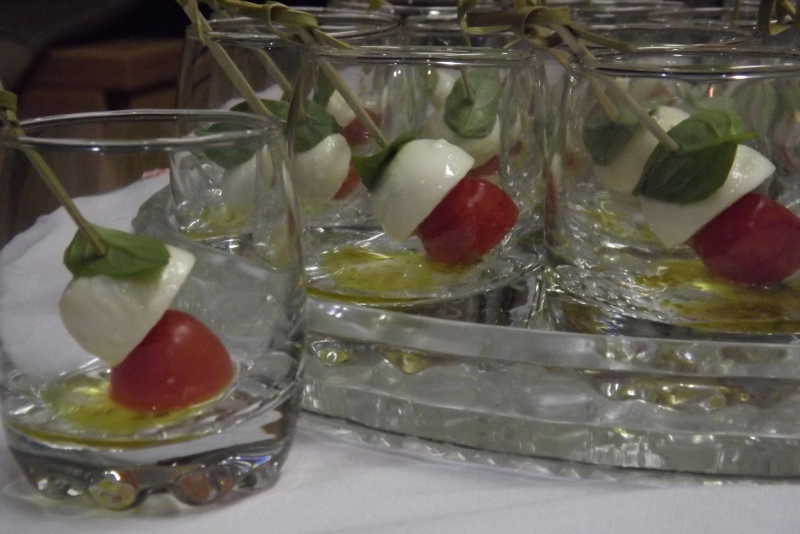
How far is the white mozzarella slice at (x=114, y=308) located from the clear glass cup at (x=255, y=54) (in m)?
0.29

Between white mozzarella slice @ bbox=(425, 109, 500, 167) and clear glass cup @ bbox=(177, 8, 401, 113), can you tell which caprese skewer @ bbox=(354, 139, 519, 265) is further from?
Result: clear glass cup @ bbox=(177, 8, 401, 113)

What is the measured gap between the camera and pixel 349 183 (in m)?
0.58

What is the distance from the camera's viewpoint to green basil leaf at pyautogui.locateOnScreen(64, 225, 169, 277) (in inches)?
15.1

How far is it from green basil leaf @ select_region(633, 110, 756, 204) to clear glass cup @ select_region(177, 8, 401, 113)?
278 millimetres

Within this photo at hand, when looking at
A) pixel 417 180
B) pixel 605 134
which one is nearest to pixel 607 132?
pixel 605 134

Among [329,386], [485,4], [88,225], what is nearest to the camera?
[88,225]

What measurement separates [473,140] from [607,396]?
0.20m

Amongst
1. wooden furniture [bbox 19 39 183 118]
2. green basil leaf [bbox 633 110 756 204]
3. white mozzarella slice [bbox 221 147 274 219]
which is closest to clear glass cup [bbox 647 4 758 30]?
green basil leaf [bbox 633 110 756 204]

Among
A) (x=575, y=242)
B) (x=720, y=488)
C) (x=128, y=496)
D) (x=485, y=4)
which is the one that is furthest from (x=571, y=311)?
(x=485, y=4)

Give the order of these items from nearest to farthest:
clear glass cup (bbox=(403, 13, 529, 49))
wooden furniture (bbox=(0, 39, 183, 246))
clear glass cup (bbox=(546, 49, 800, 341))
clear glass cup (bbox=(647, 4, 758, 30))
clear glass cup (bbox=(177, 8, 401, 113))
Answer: clear glass cup (bbox=(546, 49, 800, 341)), clear glass cup (bbox=(177, 8, 401, 113)), clear glass cup (bbox=(403, 13, 529, 49)), clear glass cup (bbox=(647, 4, 758, 30)), wooden furniture (bbox=(0, 39, 183, 246))

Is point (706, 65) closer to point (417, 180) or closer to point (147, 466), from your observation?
point (417, 180)

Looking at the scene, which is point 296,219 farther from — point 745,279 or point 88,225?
point 745,279

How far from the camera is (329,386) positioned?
0.49m

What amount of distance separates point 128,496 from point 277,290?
11cm
